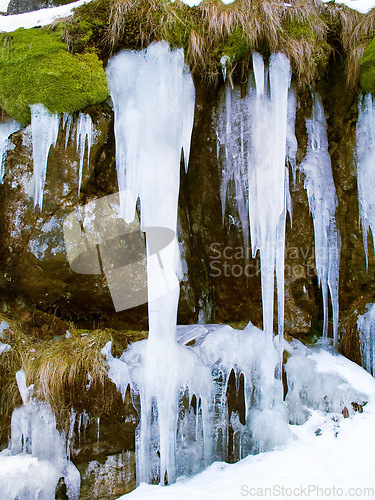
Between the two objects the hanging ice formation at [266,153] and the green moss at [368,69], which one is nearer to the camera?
the hanging ice formation at [266,153]

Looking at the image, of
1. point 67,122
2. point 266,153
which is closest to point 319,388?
point 266,153

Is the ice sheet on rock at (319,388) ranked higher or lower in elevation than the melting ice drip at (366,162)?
lower

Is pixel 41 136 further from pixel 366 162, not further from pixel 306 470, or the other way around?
pixel 306 470

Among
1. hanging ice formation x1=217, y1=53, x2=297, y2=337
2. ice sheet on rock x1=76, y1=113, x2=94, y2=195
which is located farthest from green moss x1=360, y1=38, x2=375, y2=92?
ice sheet on rock x1=76, y1=113, x2=94, y2=195

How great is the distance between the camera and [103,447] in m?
3.58

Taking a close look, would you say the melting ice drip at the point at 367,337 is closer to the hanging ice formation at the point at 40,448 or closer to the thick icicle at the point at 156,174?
the thick icicle at the point at 156,174

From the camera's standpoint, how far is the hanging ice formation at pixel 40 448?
3.33m

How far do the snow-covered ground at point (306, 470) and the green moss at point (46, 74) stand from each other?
3.39m

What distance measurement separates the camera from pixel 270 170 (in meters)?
4.16

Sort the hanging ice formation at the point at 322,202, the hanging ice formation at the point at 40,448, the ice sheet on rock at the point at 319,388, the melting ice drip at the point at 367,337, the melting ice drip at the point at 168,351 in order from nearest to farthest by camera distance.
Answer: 1. the hanging ice formation at the point at 40,448
2. the melting ice drip at the point at 168,351
3. the ice sheet on rock at the point at 319,388
4. the melting ice drip at the point at 367,337
5. the hanging ice formation at the point at 322,202

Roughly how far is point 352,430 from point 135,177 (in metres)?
2.85

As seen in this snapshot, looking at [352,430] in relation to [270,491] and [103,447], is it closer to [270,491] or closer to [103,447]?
[270,491]
